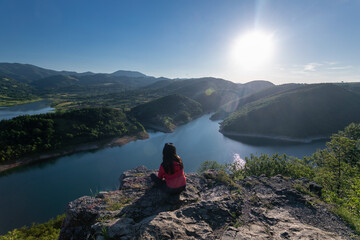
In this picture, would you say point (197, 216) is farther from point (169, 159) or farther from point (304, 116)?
point (304, 116)

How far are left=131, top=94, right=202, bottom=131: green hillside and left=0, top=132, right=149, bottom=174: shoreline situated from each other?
16.7 m

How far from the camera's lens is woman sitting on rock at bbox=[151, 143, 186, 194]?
629 cm

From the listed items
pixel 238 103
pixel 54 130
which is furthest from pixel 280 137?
pixel 54 130

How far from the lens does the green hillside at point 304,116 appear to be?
59062mm

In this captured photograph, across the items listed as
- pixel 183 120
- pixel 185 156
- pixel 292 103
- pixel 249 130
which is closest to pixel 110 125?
pixel 185 156

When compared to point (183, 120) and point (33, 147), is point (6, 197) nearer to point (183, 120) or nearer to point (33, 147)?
point (33, 147)

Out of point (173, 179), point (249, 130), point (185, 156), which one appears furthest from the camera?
point (249, 130)

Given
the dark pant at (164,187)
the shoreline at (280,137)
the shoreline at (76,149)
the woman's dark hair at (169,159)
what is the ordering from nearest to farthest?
1. the woman's dark hair at (169,159)
2. the dark pant at (164,187)
3. the shoreline at (76,149)
4. the shoreline at (280,137)

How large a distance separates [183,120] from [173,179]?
7966 centimetres

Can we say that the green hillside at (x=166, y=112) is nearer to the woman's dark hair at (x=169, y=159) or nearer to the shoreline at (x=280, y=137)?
the shoreline at (x=280, y=137)

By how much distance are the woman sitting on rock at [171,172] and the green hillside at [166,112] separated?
62183 mm

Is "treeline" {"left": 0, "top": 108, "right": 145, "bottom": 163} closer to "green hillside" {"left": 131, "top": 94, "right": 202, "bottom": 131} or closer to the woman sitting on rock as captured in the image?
"green hillside" {"left": 131, "top": 94, "right": 202, "bottom": 131}

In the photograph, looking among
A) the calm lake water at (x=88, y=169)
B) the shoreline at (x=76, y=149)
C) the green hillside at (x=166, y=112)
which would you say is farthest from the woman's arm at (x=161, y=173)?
the green hillside at (x=166, y=112)

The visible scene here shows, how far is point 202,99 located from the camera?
14025 centimetres
